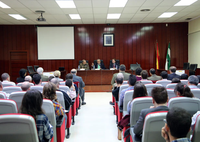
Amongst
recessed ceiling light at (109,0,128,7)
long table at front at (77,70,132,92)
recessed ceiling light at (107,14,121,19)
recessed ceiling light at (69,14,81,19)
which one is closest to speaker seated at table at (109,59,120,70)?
long table at front at (77,70,132,92)

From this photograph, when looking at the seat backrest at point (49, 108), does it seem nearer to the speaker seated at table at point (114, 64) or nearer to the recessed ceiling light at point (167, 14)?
the speaker seated at table at point (114, 64)

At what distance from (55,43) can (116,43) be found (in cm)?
345

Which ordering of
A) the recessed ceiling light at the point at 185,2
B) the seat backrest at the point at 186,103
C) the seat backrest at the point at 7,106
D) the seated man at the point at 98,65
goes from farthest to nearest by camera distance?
1. the seated man at the point at 98,65
2. the recessed ceiling light at the point at 185,2
3. the seat backrest at the point at 186,103
4. the seat backrest at the point at 7,106

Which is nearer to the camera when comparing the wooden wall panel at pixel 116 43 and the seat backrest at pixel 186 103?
the seat backrest at pixel 186 103

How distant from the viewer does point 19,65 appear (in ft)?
33.3

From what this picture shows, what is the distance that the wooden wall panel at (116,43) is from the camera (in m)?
9.90

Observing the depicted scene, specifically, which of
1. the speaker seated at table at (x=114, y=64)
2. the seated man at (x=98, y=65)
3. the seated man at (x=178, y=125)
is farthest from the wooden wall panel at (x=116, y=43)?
the seated man at (x=178, y=125)

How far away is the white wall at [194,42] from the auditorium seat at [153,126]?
8676 mm

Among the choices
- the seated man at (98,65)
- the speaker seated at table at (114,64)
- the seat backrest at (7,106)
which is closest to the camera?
the seat backrest at (7,106)

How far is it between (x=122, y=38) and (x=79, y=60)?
2.75 meters

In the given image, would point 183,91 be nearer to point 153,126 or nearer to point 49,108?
point 153,126

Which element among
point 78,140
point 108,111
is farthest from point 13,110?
point 108,111

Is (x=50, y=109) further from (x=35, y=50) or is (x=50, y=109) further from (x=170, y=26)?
(x=170, y=26)

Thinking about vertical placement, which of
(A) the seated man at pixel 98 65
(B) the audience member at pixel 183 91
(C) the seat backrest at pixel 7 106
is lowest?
(C) the seat backrest at pixel 7 106
